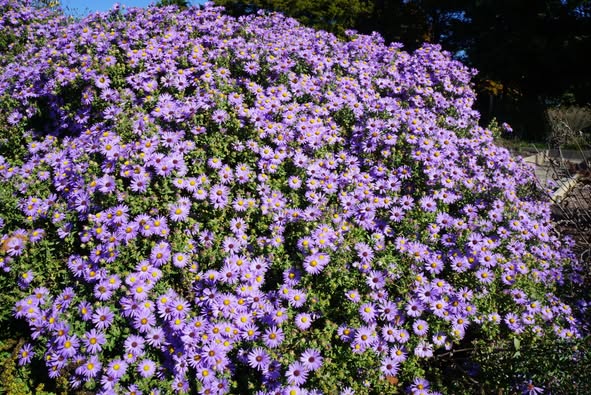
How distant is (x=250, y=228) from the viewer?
2814 millimetres

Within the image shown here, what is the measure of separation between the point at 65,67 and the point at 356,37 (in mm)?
2827

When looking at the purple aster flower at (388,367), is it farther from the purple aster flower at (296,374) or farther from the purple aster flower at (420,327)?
the purple aster flower at (296,374)

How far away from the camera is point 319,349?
2.29m

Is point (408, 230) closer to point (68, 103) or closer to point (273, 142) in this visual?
point (273, 142)

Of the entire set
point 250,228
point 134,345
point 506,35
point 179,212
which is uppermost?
point 179,212

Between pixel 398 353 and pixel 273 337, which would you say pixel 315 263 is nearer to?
pixel 273 337

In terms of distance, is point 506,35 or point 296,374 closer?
point 296,374

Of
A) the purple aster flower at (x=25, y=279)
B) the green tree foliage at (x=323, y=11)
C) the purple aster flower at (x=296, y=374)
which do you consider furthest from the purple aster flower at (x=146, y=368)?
the green tree foliage at (x=323, y=11)

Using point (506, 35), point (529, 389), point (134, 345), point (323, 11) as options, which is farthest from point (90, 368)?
point (506, 35)

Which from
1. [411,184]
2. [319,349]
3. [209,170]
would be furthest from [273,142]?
[319,349]

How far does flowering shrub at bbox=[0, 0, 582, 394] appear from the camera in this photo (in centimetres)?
230

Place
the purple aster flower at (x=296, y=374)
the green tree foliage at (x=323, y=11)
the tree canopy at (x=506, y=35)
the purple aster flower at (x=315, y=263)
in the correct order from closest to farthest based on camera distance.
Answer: the purple aster flower at (x=296, y=374), the purple aster flower at (x=315, y=263), the tree canopy at (x=506, y=35), the green tree foliage at (x=323, y=11)

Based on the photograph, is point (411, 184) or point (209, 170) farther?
point (411, 184)

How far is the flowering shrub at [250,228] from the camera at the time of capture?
230cm
